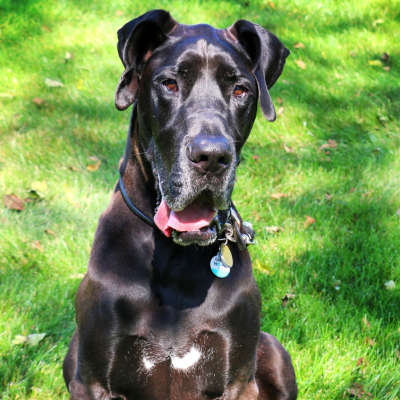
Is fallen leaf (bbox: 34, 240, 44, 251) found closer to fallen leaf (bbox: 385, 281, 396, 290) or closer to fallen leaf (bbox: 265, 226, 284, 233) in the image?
fallen leaf (bbox: 265, 226, 284, 233)

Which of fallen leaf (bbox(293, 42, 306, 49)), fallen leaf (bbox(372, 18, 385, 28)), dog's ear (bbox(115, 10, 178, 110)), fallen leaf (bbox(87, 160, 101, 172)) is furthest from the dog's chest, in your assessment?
fallen leaf (bbox(372, 18, 385, 28))

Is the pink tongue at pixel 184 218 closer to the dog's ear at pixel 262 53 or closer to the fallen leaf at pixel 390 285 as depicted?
the dog's ear at pixel 262 53


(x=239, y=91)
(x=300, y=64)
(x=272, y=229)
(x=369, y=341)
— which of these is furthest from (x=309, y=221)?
(x=300, y=64)

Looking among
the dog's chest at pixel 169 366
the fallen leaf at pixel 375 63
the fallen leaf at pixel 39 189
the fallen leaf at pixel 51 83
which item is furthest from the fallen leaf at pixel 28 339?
the fallen leaf at pixel 375 63

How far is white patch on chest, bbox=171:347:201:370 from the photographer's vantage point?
8.32ft

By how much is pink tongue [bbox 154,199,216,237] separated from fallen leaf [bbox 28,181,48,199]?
2.30m

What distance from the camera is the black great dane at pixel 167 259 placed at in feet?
8.11

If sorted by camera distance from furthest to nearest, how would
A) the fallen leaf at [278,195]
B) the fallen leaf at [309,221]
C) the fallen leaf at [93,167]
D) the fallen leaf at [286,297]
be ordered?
the fallen leaf at [93,167], the fallen leaf at [278,195], the fallen leaf at [309,221], the fallen leaf at [286,297]

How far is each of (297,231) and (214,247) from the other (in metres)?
1.77

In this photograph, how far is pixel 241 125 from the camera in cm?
265

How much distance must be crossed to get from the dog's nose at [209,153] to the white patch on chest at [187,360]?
873mm

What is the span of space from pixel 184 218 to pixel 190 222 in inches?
1.3

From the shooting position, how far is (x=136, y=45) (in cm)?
259

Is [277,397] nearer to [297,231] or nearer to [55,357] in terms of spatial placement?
[55,357]
